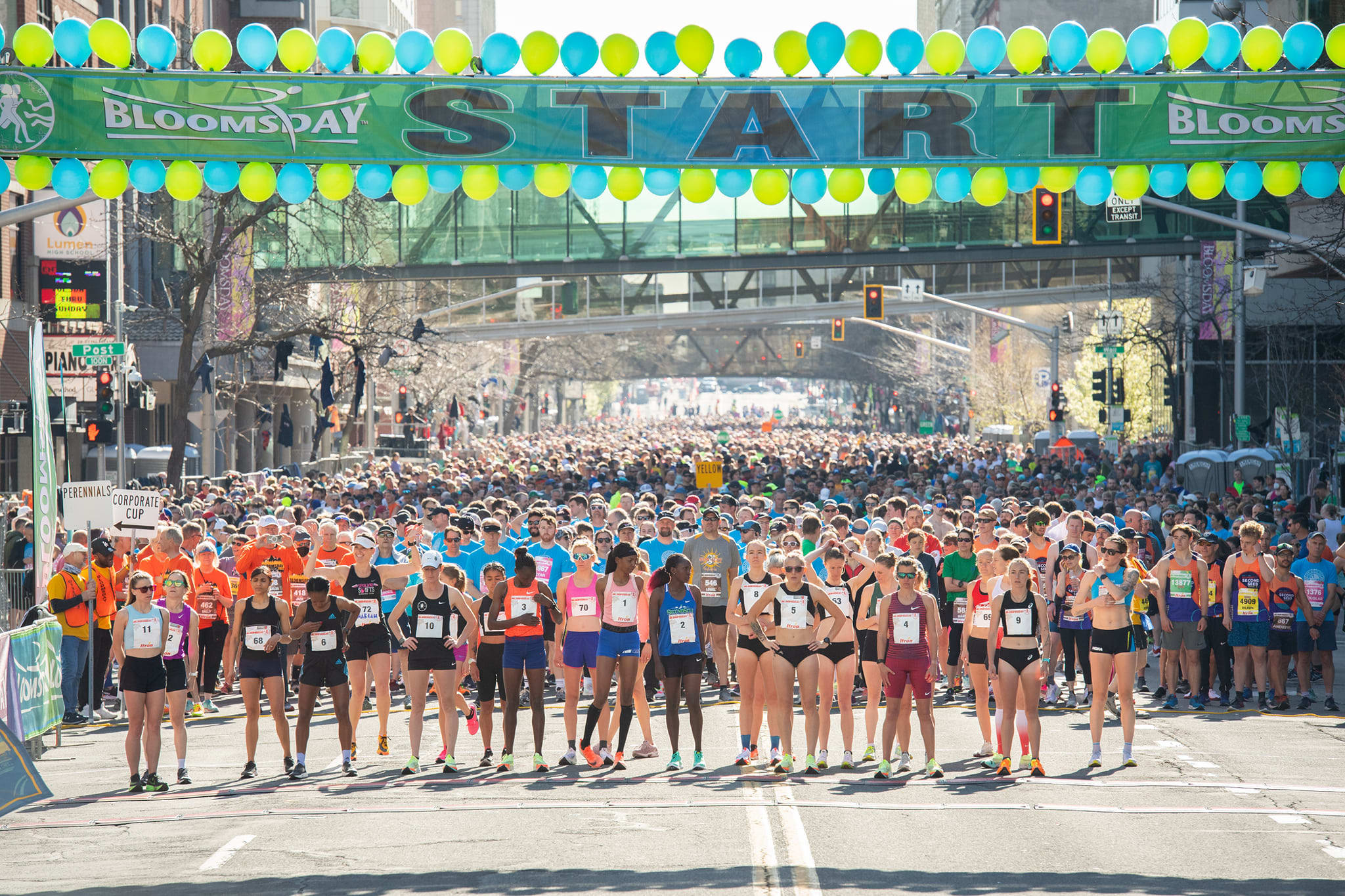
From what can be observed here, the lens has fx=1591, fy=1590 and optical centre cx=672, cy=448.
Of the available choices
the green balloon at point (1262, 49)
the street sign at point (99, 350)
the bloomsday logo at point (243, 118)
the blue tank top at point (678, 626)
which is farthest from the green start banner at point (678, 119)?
the street sign at point (99, 350)

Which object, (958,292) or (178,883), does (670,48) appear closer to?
(178,883)

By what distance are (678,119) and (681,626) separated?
12.9ft

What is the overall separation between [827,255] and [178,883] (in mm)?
33221

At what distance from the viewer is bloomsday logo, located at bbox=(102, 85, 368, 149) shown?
12156mm

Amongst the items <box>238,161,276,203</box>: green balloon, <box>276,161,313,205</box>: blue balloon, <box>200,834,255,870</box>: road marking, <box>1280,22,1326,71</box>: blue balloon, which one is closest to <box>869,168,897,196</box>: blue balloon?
<box>1280,22,1326,71</box>: blue balloon

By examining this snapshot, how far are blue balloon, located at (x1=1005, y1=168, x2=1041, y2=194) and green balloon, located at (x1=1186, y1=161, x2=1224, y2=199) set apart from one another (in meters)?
1.24

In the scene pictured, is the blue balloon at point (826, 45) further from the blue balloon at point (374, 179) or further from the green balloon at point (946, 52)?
the blue balloon at point (374, 179)

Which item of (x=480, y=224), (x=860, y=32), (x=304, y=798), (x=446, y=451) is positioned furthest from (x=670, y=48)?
(x=446, y=451)

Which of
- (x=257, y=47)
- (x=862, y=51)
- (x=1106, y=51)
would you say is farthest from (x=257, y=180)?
(x=1106, y=51)

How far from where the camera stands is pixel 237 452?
58.1 m

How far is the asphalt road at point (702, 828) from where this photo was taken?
863 cm

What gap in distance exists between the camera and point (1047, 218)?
1164 inches

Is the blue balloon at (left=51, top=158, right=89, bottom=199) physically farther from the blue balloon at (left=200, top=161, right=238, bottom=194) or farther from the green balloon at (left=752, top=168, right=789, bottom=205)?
the green balloon at (left=752, top=168, right=789, bottom=205)

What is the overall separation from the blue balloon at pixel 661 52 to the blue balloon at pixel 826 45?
42.1 inches
